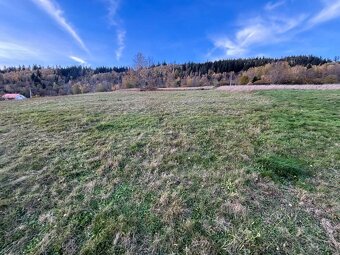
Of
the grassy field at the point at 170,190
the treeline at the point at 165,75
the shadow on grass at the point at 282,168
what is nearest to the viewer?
the grassy field at the point at 170,190

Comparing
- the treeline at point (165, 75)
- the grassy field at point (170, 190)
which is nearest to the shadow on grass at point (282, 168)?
the grassy field at point (170, 190)

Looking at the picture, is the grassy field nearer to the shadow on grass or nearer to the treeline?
the shadow on grass

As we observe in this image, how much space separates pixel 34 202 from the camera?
3.77 meters

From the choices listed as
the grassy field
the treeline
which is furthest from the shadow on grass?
the treeline

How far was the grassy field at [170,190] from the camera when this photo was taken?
119 inches

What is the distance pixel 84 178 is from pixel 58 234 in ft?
4.98

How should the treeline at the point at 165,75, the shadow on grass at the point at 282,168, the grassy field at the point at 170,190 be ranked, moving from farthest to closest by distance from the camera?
the treeline at the point at 165,75 → the shadow on grass at the point at 282,168 → the grassy field at the point at 170,190

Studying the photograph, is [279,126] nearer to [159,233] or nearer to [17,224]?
[159,233]

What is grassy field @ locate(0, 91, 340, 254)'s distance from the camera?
3.03m

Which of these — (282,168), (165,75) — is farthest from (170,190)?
(165,75)

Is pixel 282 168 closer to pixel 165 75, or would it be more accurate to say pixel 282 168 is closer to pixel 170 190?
pixel 170 190

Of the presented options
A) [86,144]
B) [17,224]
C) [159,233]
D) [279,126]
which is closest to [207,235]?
[159,233]

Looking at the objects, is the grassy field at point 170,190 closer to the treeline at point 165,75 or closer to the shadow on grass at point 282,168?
the shadow on grass at point 282,168

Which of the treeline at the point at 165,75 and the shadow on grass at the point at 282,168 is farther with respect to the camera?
the treeline at the point at 165,75
